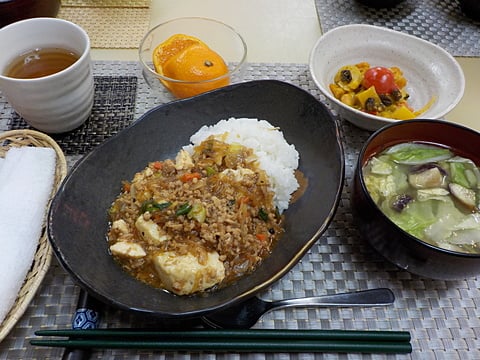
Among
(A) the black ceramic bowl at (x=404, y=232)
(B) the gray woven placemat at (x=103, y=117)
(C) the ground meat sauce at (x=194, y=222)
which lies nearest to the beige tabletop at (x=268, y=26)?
(B) the gray woven placemat at (x=103, y=117)

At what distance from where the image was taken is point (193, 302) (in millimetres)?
1400

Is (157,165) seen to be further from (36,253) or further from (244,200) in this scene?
(36,253)

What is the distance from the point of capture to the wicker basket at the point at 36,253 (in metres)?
1.35

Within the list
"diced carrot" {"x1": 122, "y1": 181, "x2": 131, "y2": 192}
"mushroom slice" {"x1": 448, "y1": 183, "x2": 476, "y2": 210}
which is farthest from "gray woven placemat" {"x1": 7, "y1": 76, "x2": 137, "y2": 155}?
"mushroom slice" {"x1": 448, "y1": 183, "x2": 476, "y2": 210}

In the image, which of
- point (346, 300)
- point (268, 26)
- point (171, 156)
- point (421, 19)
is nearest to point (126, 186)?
point (171, 156)

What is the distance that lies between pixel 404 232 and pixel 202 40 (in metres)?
1.67

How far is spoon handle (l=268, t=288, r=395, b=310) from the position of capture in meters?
1.49

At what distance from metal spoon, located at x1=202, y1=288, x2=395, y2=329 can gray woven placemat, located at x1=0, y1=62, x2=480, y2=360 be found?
38 mm

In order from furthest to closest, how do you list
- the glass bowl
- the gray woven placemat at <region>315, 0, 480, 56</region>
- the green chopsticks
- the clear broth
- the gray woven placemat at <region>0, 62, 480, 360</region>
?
the gray woven placemat at <region>315, 0, 480, 56</region>
the glass bowl
the clear broth
the gray woven placemat at <region>0, 62, 480, 360</region>
the green chopsticks

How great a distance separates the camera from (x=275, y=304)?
148 cm

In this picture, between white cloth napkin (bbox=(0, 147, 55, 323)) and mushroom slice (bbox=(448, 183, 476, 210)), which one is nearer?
white cloth napkin (bbox=(0, 147, 55, 323))

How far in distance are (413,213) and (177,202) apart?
0.88m

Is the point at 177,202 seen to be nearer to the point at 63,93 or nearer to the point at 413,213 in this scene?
the point at 63,93

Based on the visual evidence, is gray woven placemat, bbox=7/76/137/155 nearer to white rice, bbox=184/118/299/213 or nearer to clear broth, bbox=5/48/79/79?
clear broth, bbox=5/48/79/79
